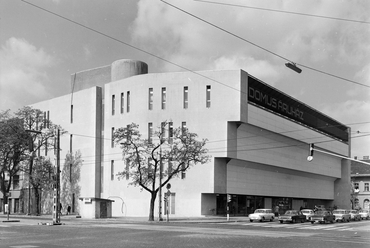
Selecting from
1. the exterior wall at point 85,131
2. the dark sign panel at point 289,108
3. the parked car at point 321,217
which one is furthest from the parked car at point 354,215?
the exterior wall at point 85,131

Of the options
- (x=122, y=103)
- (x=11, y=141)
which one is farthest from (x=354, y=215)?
(x=11, y=141)

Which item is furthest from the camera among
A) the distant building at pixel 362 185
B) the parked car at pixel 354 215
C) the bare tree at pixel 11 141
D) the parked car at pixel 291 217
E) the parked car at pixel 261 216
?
the distant building at pixel 362 185

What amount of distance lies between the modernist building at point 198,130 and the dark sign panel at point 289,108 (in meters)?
0.15

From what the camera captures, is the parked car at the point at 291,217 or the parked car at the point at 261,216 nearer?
the parked car at the point at 291,217

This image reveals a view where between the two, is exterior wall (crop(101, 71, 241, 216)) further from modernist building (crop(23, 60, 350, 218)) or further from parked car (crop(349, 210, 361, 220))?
parked car (crop(349, 210, 361, 220))

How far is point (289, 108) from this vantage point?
243 ft

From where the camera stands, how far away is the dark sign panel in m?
63.4

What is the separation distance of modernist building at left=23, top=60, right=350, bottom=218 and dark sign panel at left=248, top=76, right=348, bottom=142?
0.15 meters

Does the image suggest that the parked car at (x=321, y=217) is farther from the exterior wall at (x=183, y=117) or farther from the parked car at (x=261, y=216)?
the exterior wall at (x=183, y=117)

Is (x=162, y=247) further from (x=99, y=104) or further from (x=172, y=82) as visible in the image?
(x=99, y=104)

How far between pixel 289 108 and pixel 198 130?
2063cm

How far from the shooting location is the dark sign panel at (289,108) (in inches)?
2498

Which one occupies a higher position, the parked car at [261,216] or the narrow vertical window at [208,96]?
the narrow vertical window at [208,96]

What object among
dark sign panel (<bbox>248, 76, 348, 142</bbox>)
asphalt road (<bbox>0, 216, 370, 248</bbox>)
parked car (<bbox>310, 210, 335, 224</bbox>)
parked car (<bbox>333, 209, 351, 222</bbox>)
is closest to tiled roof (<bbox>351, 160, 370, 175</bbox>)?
dark sign panel (<bbox>248, 76, 348, 142</bbox>)
